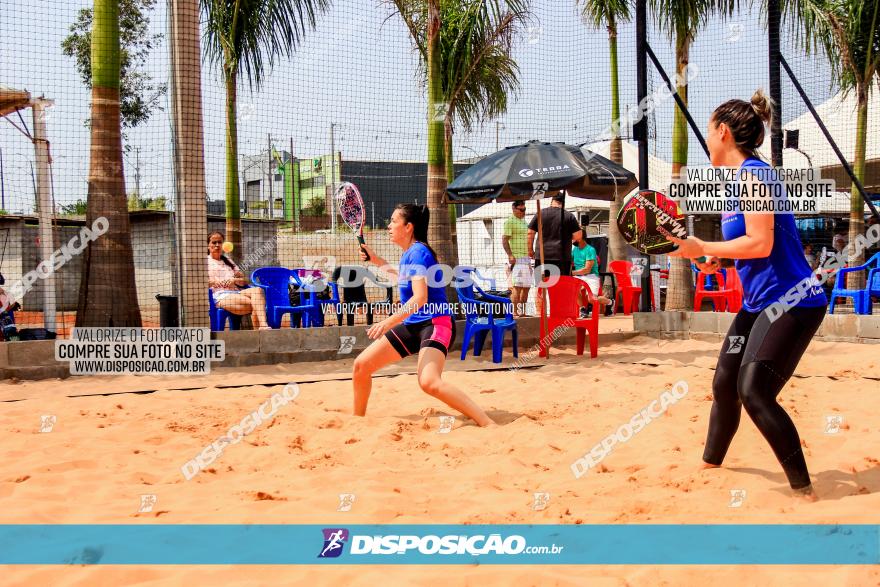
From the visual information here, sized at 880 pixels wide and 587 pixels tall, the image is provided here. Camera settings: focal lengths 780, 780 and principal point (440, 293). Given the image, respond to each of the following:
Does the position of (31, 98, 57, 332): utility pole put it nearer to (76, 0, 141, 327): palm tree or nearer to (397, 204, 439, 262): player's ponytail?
(76, 0, 141, 327): palm tree

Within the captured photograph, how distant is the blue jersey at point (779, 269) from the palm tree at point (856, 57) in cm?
1010

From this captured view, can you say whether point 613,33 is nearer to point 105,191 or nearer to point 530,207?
point 530,207

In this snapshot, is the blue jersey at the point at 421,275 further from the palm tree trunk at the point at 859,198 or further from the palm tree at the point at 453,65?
the palm tree trunk at the point at 859,198

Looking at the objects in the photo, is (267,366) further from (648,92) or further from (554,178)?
(648,92)

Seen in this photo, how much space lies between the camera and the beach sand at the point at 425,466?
2758mm

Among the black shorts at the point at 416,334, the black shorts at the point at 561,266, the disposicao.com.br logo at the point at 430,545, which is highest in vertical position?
the black shorts at the point at 561,266

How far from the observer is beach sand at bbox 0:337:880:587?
2758mm

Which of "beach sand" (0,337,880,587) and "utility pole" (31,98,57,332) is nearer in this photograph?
"beach sand" (0,337,880,587)

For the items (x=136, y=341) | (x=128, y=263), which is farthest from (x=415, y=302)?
(x=128, y=263)

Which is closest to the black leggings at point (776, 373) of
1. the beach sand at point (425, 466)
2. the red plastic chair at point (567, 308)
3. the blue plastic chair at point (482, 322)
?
the beach sand at point (425, 466)

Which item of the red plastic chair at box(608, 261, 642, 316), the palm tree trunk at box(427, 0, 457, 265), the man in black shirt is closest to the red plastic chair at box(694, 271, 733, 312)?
the red plastic chair at box(608, 261, 642, 316)

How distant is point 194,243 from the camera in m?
8.30

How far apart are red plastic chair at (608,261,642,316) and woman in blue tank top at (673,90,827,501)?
10667 mm

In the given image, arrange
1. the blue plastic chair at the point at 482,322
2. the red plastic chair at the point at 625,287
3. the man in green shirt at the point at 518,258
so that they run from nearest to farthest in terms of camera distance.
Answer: the blue plastic chair at the point at 482,322, the man in green shirt at the point at 518,258, the red plastic chair at the point at 625,287
